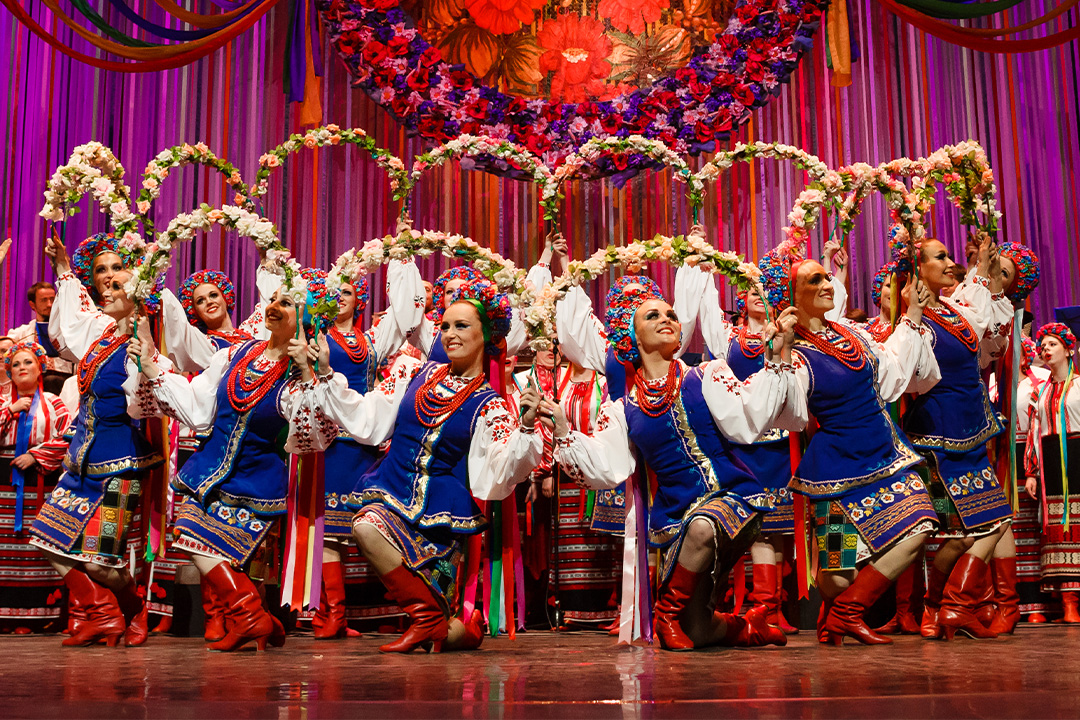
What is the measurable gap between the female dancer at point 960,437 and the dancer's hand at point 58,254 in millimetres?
3747

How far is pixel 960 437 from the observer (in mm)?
4711

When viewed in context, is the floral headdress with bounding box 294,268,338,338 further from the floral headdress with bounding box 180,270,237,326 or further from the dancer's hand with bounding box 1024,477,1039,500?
the dancer's hand with bounding box 1024,477,1039,500

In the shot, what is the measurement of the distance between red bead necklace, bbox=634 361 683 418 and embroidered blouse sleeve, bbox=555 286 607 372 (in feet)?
2.43

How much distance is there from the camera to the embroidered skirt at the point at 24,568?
572 cm

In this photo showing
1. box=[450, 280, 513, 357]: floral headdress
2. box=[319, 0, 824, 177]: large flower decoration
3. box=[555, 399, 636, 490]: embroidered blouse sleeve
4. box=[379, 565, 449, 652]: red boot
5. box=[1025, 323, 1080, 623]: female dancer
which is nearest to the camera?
box=[379, 565, 449, 652]: red boot

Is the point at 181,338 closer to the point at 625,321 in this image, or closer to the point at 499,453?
the point at 499,453

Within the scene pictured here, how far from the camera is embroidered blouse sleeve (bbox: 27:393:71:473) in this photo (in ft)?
18.6

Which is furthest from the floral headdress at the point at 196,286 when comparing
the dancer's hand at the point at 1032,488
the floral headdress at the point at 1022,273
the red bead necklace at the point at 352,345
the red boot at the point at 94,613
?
the dancer's hand at the point at 1032,488

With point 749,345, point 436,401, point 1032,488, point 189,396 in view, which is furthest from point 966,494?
point 189,396

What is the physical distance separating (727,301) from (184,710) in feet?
17.1

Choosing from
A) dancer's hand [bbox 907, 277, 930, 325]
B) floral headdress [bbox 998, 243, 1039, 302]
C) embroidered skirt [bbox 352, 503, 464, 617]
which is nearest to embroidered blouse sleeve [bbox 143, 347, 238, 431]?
embroidered skirt [bbox 352, 503, 464, 617]

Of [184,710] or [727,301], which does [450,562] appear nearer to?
[184,710]

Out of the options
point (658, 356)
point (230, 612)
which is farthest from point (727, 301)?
point (230, 612)

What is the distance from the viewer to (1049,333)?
20.5ft
